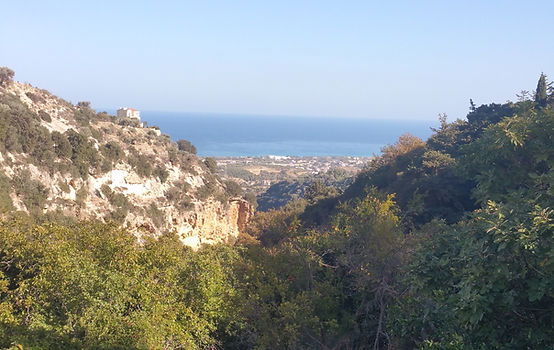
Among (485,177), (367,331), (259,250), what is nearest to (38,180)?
(259,250)

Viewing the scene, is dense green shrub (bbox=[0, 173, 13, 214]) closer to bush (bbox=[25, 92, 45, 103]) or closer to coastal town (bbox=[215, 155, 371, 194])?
bush (bbox=[25, 92, 45, 103])

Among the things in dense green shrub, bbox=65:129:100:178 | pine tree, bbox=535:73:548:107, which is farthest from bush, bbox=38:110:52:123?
pine tree, bbox=535:73:548:107

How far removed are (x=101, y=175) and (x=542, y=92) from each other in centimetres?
3344

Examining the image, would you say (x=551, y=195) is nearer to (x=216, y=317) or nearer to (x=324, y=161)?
(x=216, y=317)

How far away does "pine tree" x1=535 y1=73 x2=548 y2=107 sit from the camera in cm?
3262

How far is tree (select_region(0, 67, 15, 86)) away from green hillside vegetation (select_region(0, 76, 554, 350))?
Answer: 1428 cm

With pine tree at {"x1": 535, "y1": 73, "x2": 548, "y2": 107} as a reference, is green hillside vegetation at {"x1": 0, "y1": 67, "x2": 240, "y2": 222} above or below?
below

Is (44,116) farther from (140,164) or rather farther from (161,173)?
(161,173)

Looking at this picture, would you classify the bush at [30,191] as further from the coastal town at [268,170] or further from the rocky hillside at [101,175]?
the coastal town at [268,170]

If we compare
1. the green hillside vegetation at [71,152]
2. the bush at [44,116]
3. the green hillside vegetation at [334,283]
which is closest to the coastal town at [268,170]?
the green hillside vegetation at [71,152]

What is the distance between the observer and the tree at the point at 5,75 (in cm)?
3206

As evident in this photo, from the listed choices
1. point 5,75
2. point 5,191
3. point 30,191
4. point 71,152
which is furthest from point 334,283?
point 5,75

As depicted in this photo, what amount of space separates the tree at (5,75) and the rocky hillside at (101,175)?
0.99 feet

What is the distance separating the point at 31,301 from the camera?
10.7m
